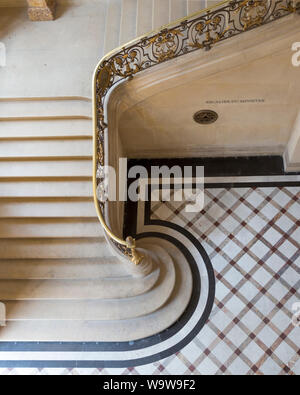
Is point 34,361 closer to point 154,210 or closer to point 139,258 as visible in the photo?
point 139,258

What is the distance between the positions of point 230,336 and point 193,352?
1.62ft

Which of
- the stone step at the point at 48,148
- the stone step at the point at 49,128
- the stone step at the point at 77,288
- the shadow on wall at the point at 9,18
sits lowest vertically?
the stone step at the point at 77,288

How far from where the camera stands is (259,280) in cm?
517

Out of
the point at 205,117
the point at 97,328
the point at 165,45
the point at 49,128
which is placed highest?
the point at 165,45

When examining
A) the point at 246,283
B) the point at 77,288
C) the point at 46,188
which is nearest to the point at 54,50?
the point at 46,188

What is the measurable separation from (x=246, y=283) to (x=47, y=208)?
275 cm

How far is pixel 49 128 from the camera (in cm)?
517

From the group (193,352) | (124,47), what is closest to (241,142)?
(124,47)

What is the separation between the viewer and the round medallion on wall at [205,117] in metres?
5.48

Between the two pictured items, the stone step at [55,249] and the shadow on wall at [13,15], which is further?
the shadow on wall at [13,15]

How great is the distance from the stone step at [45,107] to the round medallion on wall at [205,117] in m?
1.50

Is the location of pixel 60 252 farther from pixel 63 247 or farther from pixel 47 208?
pixel 47 208

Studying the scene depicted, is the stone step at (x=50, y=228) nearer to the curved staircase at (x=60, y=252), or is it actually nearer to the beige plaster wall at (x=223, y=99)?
the curved staircase at (x=60, y=252)

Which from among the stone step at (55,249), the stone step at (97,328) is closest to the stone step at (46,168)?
the stone step at (55,249)
